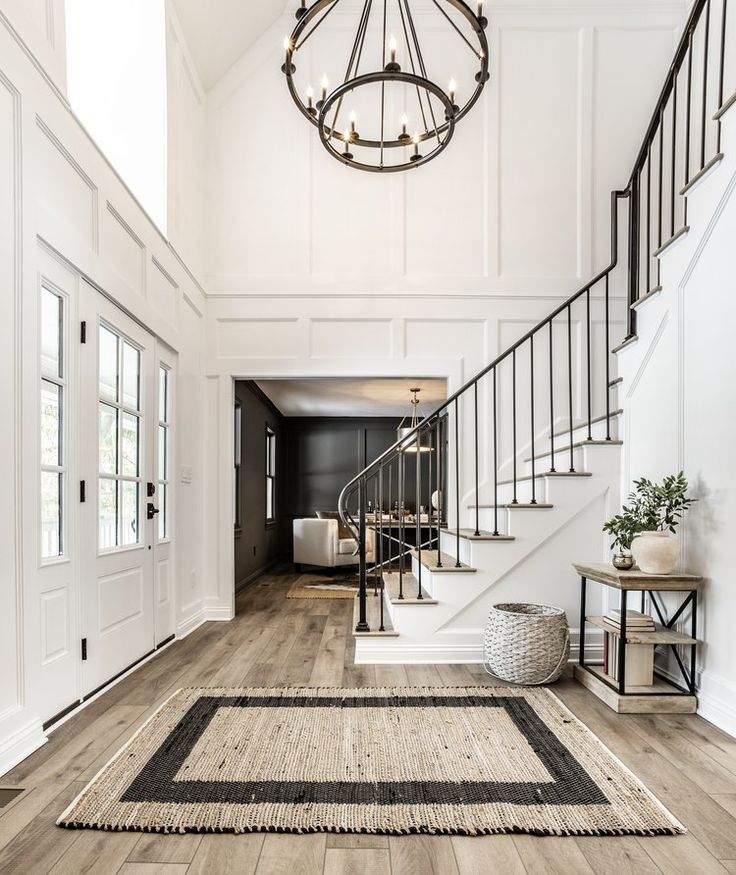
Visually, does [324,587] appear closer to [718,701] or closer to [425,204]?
[425,204]

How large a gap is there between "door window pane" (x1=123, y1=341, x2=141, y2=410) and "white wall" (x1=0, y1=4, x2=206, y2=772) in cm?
33

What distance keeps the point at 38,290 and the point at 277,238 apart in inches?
114

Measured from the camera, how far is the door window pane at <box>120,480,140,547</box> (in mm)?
3732

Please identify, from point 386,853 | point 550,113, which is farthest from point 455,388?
point 386,853

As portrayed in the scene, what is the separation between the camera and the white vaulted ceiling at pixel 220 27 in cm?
470

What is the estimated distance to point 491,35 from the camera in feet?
17.5

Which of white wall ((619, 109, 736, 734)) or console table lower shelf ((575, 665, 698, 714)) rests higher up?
white wall ((619, 109, 736, 734))

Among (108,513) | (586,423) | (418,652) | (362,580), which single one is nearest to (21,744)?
(108,513)

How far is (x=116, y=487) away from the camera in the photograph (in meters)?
3.64

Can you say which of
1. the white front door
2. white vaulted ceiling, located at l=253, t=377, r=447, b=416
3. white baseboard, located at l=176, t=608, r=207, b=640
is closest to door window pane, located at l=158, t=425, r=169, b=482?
the white front door

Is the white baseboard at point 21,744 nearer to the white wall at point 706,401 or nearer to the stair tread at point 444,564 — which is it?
the stair tread at point 444,564

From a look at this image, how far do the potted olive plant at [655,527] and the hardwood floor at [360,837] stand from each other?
699 millimetres

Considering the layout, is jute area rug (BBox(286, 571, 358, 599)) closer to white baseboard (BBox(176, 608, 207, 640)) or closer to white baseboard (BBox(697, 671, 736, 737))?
white baseboard (BBox(176, 608, 207, 640))

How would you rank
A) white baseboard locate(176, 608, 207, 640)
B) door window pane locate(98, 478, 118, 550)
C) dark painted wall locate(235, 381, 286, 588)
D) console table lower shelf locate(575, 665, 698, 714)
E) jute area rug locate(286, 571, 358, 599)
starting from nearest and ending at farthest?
console table lower shelf locate(575, 665, 698, 714), door window pane locate(98, 478, 118, 550), white baseboard locate(176, 608, 207, 640), jute area rug locate(286, 571, 358, 599), dark painted wall locate(235, 381, 286, 588)
